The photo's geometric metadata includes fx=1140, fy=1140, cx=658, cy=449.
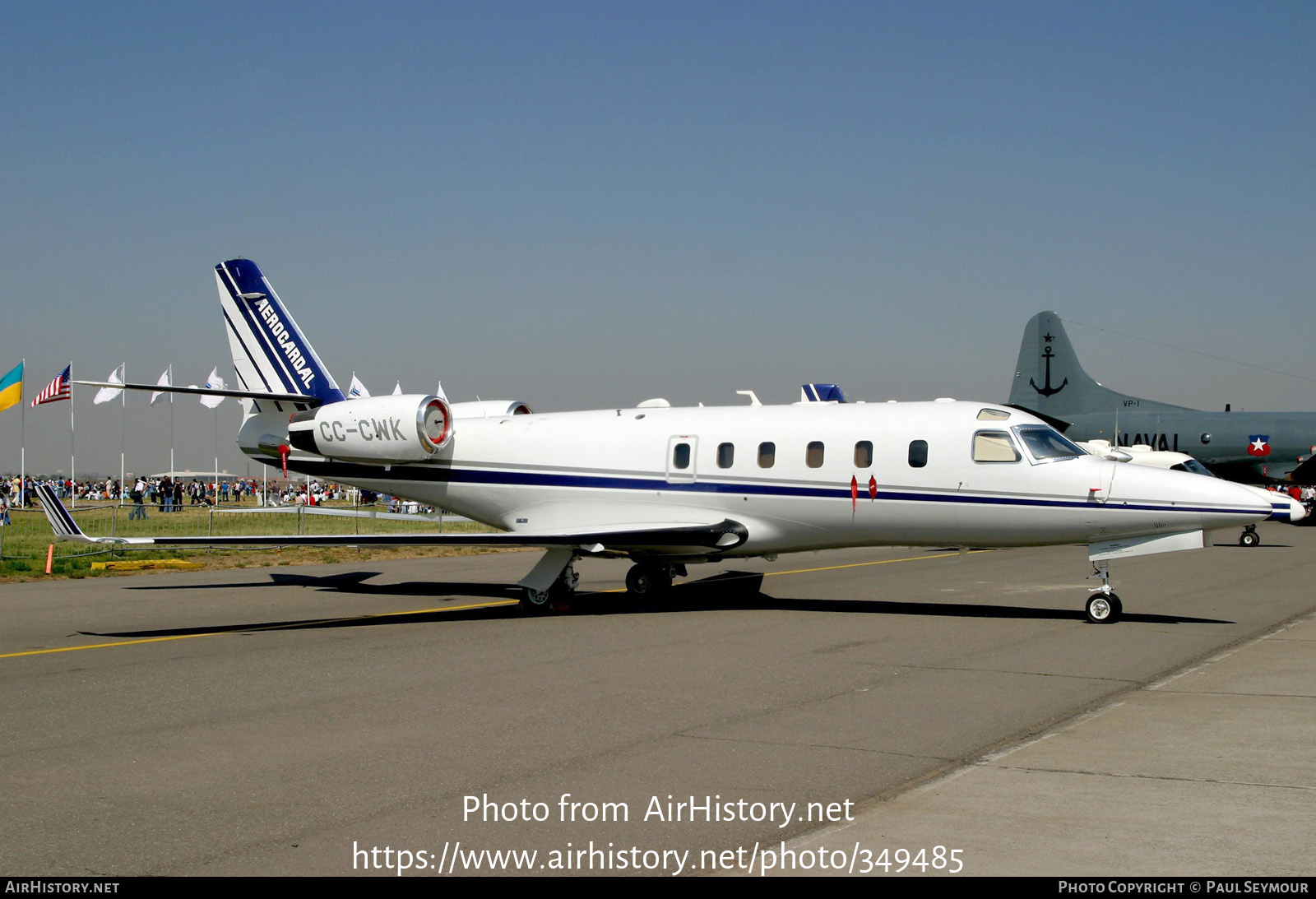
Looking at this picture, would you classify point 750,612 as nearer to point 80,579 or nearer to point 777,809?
point 777,809

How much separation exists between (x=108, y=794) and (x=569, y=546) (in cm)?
976

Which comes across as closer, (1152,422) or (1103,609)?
(1103,609)

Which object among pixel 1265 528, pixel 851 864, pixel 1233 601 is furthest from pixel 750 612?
pixel 1265 528

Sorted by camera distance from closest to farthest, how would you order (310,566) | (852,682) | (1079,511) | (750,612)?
(852,682)
(1079,511)
(750,612)
(310,566)

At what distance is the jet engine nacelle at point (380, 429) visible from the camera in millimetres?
17875

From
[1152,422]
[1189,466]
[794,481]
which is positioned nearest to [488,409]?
[794,481]

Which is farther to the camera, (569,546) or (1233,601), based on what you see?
(1233,601)

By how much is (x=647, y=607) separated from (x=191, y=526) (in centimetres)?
2635

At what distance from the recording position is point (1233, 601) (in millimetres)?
17734

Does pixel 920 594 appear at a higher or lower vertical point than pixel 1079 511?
lower

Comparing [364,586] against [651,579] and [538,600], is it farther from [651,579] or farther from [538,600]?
[651,579]

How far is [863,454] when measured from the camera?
52.1ft

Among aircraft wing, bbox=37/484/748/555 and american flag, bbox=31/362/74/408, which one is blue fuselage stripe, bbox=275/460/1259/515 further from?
american flag, bbox=31/362/74/408

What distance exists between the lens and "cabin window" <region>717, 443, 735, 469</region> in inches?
660
